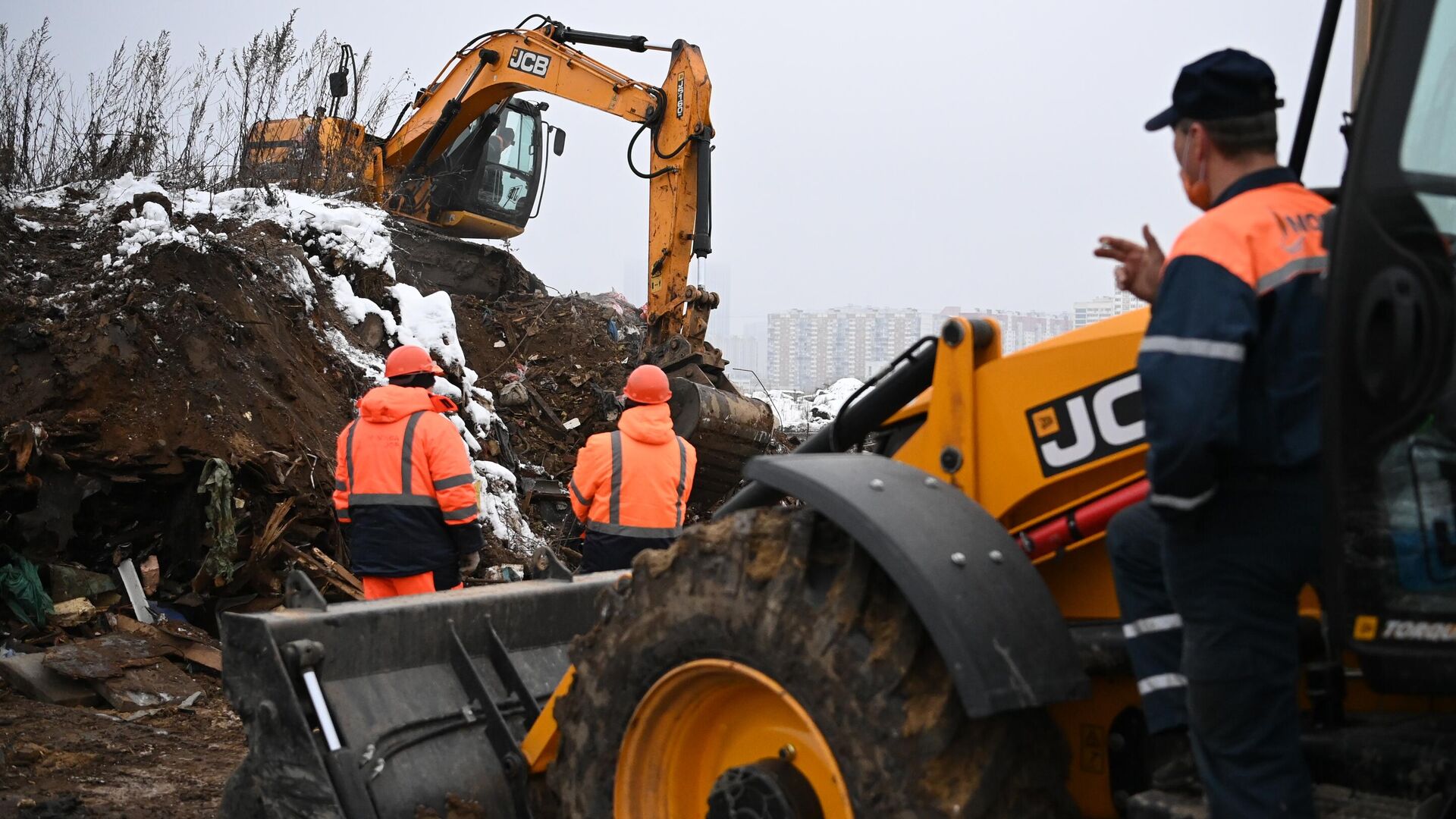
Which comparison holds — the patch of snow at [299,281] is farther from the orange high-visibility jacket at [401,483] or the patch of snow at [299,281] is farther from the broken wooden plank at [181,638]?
the orange high-visibility jacket at [401,483]

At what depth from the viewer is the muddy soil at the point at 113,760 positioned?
511cm

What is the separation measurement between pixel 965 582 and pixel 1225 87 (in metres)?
1.03

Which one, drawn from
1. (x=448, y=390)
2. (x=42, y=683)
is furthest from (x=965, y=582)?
(x=448, y=390)

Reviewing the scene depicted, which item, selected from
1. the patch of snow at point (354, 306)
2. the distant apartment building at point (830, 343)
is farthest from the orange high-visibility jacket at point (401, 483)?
the distant apartment building at point (830, 343)

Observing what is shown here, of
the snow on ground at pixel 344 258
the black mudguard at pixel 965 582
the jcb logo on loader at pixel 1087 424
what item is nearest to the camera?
the black mudguard at pixel 965 582

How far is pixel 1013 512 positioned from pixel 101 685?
5554 mm

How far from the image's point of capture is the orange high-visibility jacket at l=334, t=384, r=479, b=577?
575 centimetres

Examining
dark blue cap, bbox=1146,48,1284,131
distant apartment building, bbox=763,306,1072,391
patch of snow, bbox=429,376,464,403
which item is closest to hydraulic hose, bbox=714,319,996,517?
dark blue cap, bbox=1146,48,1284,131

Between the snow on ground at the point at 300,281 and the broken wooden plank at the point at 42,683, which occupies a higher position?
the snow on ground at the point at 300,281

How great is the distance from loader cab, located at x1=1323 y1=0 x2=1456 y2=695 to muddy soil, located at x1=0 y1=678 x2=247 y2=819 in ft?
14.6

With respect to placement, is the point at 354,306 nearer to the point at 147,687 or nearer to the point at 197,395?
the point at 197,395

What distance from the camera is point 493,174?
17.1 m

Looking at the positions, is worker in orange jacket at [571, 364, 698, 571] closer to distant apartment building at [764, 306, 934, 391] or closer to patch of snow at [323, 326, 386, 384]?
patch of snow at [323, 326, 386, 384]

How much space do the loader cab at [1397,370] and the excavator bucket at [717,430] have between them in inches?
381
